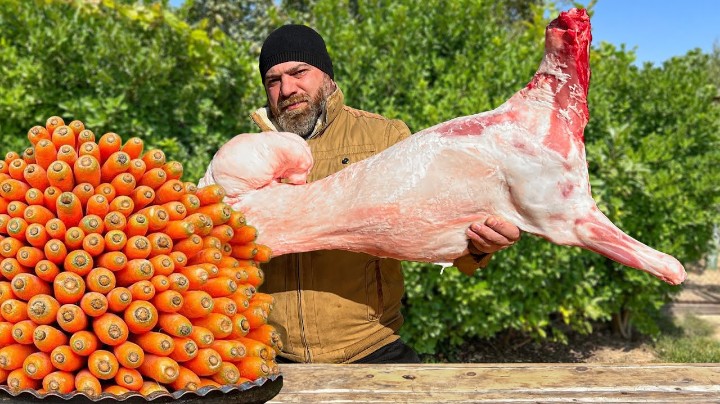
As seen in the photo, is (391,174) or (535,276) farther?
(535,276)

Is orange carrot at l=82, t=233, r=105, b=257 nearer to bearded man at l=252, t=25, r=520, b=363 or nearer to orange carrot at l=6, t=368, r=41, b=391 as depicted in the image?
orange carrot at l=6, t=368, r=41, b=391

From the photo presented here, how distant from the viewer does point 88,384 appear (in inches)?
52.6

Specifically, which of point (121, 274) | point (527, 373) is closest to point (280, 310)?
point (527, 373)

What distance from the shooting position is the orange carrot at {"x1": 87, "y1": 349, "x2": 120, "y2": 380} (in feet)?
4.45

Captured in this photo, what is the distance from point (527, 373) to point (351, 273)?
796 mm

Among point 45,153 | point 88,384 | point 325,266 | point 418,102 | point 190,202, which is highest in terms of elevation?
point 418,102

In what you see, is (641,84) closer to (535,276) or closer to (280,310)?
(535,276)

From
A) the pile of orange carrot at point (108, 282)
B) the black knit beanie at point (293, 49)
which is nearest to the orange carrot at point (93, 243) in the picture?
the pile of orange carrot at point (108, 282)

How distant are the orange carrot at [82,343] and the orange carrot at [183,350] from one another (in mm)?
171

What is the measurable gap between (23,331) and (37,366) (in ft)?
0.27

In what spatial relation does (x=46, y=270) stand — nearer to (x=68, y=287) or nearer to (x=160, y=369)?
(x=68, y=287)

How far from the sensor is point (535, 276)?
17.3 feet

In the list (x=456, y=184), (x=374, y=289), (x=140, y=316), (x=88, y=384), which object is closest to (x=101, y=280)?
(x=140, y=316)

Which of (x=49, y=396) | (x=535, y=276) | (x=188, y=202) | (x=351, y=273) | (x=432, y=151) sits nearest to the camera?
(x=49, y=396)
